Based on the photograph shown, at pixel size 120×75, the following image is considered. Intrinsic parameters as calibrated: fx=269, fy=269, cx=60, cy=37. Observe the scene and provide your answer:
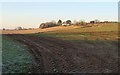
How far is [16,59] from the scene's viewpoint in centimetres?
1644

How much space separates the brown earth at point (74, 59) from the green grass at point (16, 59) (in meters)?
0.49

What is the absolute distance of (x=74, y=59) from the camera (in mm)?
17500

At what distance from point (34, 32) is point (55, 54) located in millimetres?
14516

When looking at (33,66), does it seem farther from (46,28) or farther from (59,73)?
(46,28)

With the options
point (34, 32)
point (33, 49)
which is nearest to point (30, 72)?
point (33, 49)

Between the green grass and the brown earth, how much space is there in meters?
0.49

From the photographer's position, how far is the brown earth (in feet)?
49.9

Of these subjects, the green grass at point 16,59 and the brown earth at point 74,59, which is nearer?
the green grass at point 16,59

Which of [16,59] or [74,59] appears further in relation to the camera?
[74,59]

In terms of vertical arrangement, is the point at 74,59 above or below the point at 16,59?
below

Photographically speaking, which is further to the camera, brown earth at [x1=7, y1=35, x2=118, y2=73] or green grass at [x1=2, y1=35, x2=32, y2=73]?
brown earth at [x1=7, y1=35, x2=118, y2=73]

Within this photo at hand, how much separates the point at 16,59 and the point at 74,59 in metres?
3.76

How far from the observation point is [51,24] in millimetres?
34250

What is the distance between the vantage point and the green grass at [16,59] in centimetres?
1458
